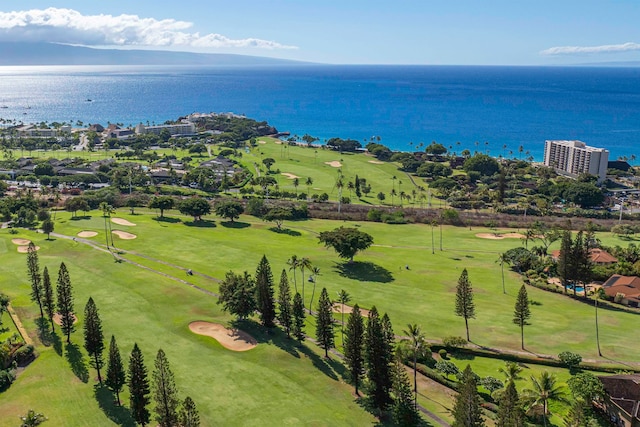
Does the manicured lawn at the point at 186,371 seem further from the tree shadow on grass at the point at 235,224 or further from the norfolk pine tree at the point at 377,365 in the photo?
the tree shadow on grass at the point at 235,224

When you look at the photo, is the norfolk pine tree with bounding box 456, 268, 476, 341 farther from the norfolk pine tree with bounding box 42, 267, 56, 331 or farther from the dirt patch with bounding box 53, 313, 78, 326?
the norfolk pine tree with bounding box 42, 267, 56, 331

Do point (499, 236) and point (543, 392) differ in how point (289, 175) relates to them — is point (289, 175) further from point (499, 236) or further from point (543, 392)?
point (543, 392)

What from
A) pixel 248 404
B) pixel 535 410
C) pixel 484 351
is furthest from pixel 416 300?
pixel 248 404

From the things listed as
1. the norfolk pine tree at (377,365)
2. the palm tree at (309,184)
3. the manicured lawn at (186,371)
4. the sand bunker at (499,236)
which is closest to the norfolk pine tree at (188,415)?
the manicured lawn at (186,371)

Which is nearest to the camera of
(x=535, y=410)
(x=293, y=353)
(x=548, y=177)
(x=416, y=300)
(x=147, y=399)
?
(x=147, y=399)

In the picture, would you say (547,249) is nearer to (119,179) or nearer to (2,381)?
(2,381)

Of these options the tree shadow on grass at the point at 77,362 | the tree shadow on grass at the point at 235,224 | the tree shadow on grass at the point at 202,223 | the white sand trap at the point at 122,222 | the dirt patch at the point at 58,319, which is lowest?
the tree shadow on grass at the point at 235,224

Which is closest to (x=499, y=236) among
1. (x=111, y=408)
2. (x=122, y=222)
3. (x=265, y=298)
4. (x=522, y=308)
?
(x=522, y=308)

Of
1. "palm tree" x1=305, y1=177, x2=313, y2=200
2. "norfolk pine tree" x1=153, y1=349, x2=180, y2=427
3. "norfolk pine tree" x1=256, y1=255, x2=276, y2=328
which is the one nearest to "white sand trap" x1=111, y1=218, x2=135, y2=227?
"palm tree" x1=305, y1=177, x2=313, y2=200

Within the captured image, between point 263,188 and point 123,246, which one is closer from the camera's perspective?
point 123,246
